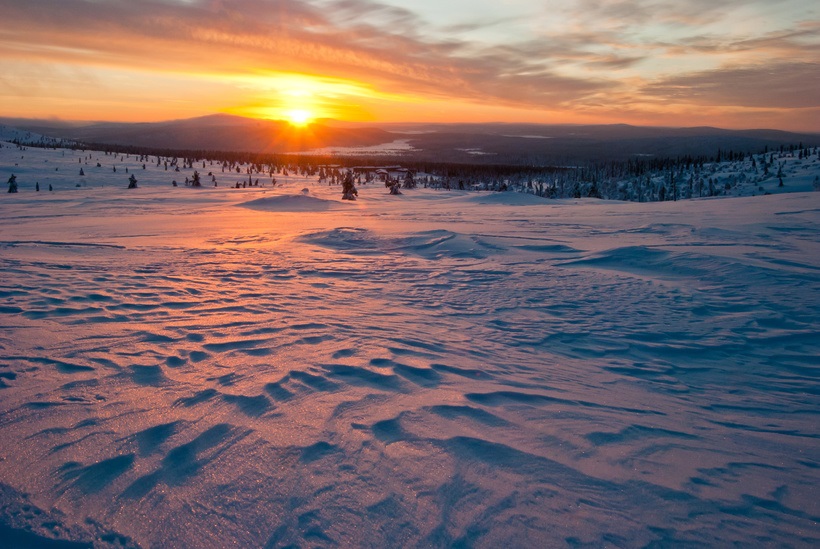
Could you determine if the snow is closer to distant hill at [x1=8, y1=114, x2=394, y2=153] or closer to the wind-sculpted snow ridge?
the wind-sculpted snow ridge

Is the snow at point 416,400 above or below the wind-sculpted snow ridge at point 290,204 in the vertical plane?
below

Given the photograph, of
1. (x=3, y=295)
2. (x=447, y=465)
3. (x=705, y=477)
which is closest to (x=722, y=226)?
(x=705, y=477)

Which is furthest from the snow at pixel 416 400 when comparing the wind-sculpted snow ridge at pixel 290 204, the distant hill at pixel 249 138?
the distant hill at pixel 249 138

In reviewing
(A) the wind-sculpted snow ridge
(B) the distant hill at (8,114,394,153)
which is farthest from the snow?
(B) the distant hill at (8,114,394,153)

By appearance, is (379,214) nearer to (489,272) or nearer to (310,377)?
(489,272)

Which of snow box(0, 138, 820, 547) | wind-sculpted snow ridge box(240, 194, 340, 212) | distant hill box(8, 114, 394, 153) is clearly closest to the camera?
snow box(0, 138, 820, 547)

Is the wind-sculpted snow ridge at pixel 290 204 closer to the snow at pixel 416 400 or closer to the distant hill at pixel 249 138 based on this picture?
the snow at pixel 416 400

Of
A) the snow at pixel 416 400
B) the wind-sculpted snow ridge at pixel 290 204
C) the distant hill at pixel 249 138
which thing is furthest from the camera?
the distant hill at pixel 249 138

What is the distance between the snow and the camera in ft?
7.02

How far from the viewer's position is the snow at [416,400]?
7.02 ft

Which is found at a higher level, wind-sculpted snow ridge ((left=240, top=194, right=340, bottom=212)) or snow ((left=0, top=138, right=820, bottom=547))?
wind-sculpted snow ridge ((left=240, top=194, right=340, bottom=212))

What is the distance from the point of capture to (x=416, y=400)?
315 cm

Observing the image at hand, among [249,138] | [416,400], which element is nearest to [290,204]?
[416,400]

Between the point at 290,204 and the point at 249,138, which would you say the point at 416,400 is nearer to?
the point at 290,204
